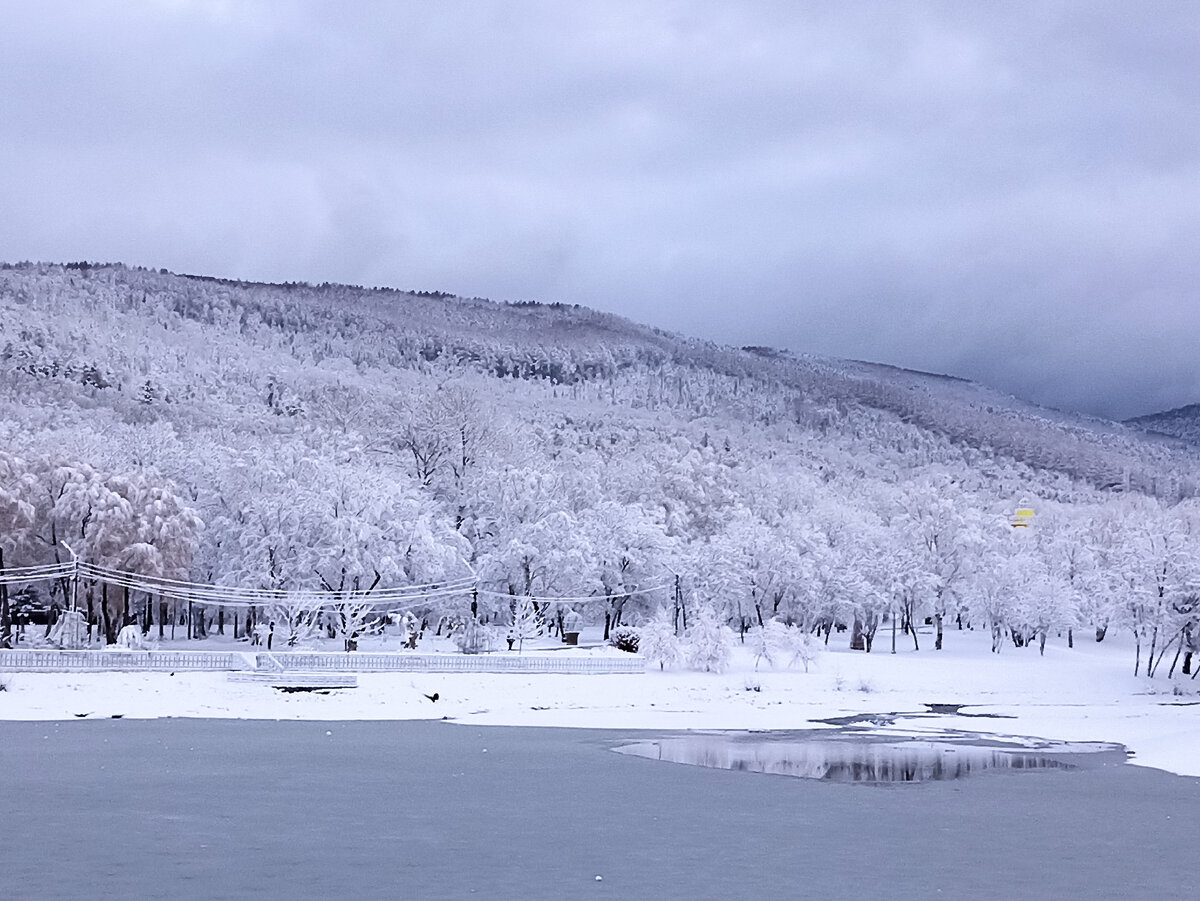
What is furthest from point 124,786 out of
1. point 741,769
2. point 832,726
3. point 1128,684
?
point 1128,684

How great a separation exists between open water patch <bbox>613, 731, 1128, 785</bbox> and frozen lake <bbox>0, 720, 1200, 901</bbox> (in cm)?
145

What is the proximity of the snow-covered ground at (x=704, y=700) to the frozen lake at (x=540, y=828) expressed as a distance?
32.9 ft

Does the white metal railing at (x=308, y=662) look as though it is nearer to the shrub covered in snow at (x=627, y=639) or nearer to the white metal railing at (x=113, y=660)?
the white metal railing at (x=113, y=660)

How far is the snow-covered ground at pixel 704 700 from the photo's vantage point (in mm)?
44562

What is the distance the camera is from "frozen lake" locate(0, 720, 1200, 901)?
17.7 metres

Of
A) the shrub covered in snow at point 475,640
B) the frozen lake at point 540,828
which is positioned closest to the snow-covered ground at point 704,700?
the shrub covered in snow at point 475,640

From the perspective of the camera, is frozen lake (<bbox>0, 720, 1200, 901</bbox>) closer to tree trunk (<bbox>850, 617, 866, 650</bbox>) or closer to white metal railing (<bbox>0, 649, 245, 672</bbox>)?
white metal railing (<bbox>0, 649, 245, 672</bbox>)

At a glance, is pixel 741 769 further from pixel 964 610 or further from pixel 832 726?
pixel 964 610

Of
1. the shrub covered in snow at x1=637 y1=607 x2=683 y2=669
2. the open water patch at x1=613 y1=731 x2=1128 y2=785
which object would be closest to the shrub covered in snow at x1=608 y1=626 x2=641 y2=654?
the shrub covered in snow at x1=637 y1=607 x2=683 y2=669

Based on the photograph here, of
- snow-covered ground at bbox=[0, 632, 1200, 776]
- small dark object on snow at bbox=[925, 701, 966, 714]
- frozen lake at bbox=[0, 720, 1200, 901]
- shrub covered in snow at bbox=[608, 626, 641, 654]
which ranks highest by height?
shrub covered in snow at bbox=[608, 626, 641, 654]

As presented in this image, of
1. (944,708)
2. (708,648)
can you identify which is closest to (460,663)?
(708,648)

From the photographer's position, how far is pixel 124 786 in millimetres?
26391

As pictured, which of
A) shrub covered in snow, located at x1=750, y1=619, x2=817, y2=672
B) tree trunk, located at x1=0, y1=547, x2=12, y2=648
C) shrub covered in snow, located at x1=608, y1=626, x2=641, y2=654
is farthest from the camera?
shrub covered in snow, located at x1=608, y1=626, x2=641, y2=654

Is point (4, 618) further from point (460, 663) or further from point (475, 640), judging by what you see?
point (460, 663)
